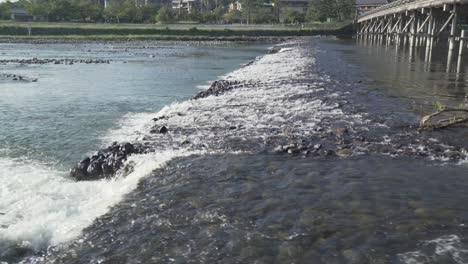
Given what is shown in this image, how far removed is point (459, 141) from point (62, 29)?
112061 millimetres

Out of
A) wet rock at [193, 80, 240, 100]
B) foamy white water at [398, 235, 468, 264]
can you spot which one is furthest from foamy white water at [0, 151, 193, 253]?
wet rock at [193, 80, 240, 100]

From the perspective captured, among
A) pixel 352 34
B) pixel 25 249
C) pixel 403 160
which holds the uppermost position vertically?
pixel 352 34

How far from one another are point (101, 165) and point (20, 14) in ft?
499

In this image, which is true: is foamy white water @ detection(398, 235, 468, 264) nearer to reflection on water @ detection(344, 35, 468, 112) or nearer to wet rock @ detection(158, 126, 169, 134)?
wet rock @ detection(158, 126, 169, 134)

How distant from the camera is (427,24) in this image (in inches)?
2207

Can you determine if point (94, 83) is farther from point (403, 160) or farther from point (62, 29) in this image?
point (62, 29)

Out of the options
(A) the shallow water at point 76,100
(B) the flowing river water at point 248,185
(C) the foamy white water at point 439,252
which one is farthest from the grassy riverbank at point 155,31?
(C) the foamy white water at point 439,252

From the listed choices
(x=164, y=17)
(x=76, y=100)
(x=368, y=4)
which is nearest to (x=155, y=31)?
(x=164, y=17)

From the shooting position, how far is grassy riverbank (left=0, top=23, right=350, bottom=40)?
10456 cm

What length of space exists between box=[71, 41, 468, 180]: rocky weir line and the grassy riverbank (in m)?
86.9

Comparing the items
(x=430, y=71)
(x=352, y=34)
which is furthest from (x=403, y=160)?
(x=352, y=34)

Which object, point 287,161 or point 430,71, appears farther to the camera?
point 430,71

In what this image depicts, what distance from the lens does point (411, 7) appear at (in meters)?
46.1

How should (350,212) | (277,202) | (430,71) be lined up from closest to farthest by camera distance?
1. (350,212)
2. (277,202)
3. (430,71)
